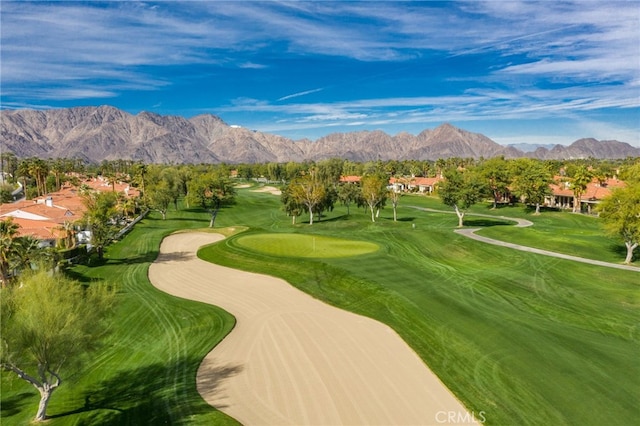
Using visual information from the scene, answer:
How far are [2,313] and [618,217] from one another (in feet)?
181

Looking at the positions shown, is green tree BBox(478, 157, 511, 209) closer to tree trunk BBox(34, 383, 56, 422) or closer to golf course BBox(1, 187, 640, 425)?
golf course BBox(1, 187, 640, 425)

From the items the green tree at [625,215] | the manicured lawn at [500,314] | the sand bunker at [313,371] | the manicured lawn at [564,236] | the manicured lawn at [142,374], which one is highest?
the green tree at [625,215]

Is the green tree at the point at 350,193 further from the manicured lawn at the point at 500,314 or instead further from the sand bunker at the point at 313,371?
the sand bunker at the point at 313,371

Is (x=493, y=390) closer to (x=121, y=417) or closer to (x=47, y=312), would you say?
(x=121, y=417)

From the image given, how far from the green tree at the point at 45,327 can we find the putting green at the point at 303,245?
28.4 m

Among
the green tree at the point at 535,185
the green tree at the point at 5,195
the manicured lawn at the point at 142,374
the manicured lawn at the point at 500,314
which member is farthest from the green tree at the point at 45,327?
the green tree at the point at 5,195

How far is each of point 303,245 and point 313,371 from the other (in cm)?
2960

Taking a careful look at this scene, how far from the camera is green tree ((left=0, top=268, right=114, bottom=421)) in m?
15.6

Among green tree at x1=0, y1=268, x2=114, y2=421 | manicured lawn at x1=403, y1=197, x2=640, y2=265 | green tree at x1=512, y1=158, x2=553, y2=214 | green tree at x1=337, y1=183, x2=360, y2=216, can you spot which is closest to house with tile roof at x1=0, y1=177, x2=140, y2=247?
green tree at x1=0, y1=268, x2=114, y2=421

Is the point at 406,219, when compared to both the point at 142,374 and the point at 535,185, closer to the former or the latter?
the point at 535,185

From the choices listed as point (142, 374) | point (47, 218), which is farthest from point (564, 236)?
point (47, 218)

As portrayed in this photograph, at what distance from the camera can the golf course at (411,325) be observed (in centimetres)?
1906

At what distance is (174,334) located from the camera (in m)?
27.4

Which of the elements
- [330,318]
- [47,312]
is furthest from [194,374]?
[330,318]
